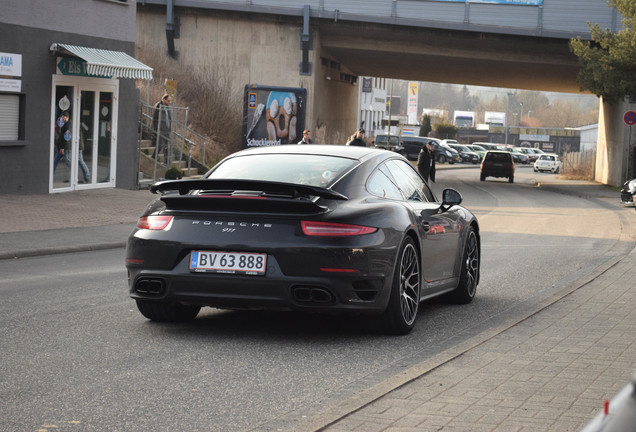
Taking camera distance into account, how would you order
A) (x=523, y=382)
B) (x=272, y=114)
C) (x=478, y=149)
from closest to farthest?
(x=523, y=382)
(x=272, y=114)
(x=478, y=149)

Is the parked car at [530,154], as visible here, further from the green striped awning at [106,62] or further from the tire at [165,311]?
the tire at [165,311]

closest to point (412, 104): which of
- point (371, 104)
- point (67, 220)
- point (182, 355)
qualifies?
point (371, 104)

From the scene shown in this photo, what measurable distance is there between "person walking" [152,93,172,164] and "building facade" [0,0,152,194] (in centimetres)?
136

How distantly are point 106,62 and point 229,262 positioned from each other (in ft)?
55.2

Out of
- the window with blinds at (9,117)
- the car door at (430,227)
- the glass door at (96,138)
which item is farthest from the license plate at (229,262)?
the glass door at (96,138)

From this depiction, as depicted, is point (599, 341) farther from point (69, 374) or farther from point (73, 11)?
point (73, 11)

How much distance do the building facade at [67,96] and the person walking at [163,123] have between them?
1.36 metres

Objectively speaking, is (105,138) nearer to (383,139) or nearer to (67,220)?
(67,220)

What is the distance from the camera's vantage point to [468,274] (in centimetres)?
984

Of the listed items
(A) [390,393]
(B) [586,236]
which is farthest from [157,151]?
(A) [390,393]

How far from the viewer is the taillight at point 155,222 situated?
758 centimetres

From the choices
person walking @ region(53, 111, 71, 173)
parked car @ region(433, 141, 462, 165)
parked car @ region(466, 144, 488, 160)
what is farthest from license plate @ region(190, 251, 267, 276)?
parked car @ region(466, 144, 488, 160)

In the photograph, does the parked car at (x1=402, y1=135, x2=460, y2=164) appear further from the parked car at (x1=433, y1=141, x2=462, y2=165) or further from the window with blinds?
the window with blinds

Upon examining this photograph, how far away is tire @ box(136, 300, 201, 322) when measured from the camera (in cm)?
809
